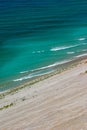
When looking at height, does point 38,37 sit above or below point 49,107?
below

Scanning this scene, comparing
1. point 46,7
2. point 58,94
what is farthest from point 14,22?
point 58,94

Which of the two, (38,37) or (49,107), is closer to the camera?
(49,107)

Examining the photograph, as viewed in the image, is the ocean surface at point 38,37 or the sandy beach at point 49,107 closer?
the sandy beach at point 49,107

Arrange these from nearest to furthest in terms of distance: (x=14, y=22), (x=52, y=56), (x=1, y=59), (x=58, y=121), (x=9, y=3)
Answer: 1. (x=58, y=121)
2. (x=52, y=56)
3. (x=1, y=59)
4. (x=14, y=22)
5. (x=9, y=3)

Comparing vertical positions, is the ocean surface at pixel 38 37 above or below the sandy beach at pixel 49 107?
below

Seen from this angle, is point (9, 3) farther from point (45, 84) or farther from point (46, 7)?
point (45, 84)

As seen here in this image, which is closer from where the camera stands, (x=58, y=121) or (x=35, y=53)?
(x=58, y=121)
